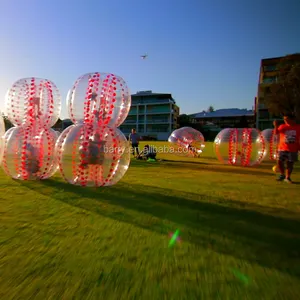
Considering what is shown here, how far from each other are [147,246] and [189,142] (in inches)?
398

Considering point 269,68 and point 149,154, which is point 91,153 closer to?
point 149,154

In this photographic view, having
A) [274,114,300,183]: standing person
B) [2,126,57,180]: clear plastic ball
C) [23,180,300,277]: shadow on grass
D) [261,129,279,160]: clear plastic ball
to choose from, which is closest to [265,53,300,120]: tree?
[261,129,279,160]: clear plastic ball

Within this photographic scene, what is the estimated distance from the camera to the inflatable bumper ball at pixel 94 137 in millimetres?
3588

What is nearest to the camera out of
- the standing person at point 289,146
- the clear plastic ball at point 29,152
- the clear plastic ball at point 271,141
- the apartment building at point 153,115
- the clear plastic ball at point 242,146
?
the clear plastic ball at point 29,152

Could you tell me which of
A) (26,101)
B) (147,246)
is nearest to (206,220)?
(147,246)

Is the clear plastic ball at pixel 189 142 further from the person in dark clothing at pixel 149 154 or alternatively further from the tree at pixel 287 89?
the tree at pixel 287 89

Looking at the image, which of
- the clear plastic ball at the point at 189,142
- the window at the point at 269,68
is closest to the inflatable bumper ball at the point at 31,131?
the clear plastic ball at the point at 189,142

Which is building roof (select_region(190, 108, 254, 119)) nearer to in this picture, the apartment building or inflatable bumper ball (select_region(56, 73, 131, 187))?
the apartment building

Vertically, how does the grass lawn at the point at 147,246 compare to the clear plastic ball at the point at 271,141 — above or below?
below

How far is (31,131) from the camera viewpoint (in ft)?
14.1

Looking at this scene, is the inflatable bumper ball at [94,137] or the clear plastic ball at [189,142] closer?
the inflatable bumper ball at [94,137]

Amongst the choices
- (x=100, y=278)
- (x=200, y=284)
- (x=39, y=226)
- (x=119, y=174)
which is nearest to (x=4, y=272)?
(x=100, y=278)

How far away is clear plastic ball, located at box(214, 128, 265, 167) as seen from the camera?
7.29 metres

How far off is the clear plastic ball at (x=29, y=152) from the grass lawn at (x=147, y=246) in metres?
0.79
